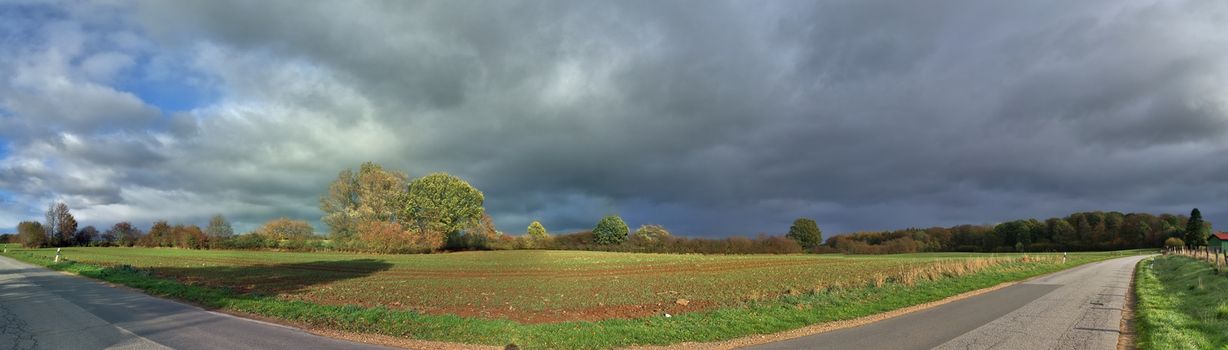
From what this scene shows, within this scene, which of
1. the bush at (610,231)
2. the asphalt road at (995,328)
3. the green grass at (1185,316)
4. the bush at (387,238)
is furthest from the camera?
the bush at (610,231)

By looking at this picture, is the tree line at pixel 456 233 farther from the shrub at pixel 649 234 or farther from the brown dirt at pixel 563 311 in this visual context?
the brown dirt at pixel 563 311

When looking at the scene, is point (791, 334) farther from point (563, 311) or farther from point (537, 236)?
point (537, 236)

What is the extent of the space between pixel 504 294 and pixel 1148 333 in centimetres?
1856

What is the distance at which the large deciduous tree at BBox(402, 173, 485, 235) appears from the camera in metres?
75.4

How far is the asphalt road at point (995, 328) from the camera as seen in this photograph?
10773 millimetres

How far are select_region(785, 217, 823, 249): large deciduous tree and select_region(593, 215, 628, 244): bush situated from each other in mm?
38160

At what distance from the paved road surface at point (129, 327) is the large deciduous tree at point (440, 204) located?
57415 millimetres

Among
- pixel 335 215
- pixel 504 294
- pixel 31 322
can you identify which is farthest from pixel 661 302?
pixel 335 215

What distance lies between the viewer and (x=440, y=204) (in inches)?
3019

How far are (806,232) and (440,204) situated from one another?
80388 millimetres

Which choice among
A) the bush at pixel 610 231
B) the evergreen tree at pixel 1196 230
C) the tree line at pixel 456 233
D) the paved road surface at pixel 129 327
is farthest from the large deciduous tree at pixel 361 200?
the evergreen tree at pixel 1196 230

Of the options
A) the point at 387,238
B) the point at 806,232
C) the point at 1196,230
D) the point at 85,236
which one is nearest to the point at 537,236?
the point at 387,238

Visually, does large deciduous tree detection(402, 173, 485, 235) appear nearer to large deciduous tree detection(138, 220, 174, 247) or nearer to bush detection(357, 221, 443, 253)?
bush detection(357, 221, 443, 253)

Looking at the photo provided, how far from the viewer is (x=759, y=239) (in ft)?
311
